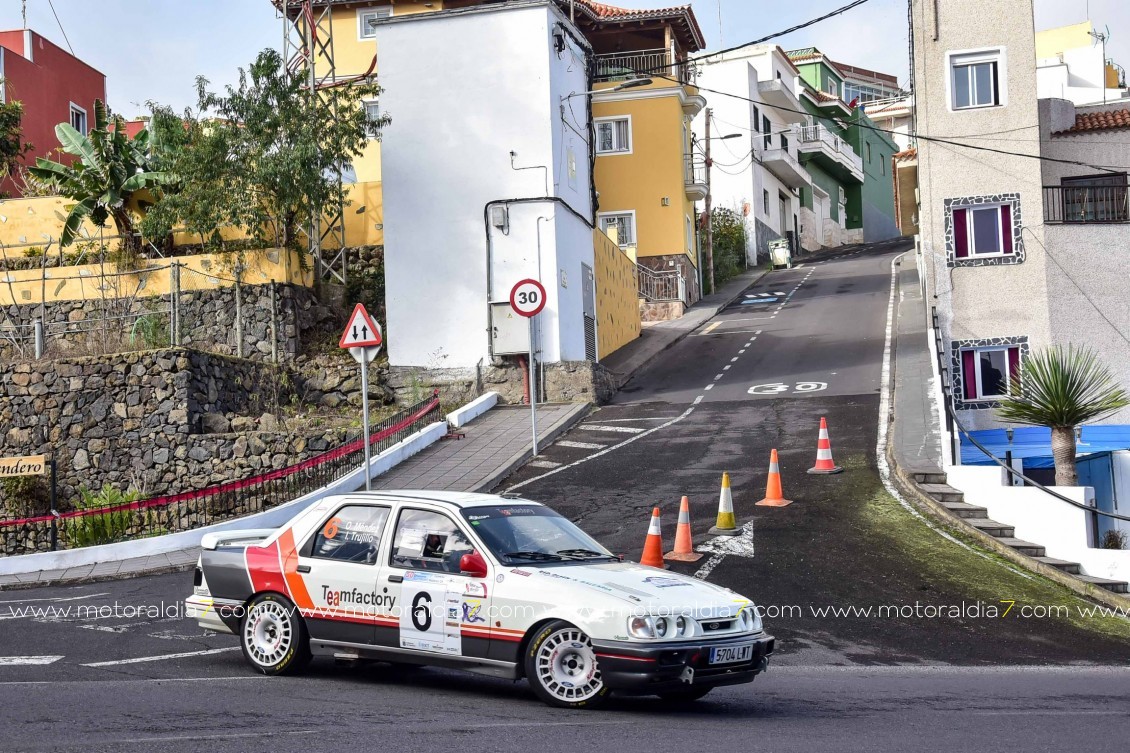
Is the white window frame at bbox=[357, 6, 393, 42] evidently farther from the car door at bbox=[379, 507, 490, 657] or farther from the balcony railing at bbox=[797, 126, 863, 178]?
the car door at bbox=[379, 507, 490, 657]

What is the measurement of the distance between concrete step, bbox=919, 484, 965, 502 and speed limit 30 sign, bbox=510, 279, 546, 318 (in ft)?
28.4

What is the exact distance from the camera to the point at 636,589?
26.8 feet

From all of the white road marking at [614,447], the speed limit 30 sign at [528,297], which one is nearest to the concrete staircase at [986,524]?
the white road marking at [614,447]

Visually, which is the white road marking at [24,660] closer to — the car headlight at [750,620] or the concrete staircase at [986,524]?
the car headlight at [750,620]

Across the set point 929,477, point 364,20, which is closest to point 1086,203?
point 929,477

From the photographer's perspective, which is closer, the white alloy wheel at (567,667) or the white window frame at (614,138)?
the white alloy wheel at (567,667)

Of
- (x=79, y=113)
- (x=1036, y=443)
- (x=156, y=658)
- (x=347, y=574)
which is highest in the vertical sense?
(x=79, y=113)

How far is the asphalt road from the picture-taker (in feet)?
24.1

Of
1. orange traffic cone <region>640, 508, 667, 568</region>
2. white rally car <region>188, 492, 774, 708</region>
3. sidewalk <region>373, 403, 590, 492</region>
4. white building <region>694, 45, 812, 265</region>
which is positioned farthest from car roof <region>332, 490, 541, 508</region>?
white building <region>694, 45, 812, 265</region>

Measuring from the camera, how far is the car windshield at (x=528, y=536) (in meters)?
8.74

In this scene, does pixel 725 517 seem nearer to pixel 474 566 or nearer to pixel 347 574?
pixel 347 574

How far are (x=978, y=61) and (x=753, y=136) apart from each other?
32837 mm

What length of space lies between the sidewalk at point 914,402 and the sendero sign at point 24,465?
12.9m

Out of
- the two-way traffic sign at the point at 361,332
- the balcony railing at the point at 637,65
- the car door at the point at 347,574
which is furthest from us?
the balcony railing at the point at 637,65
